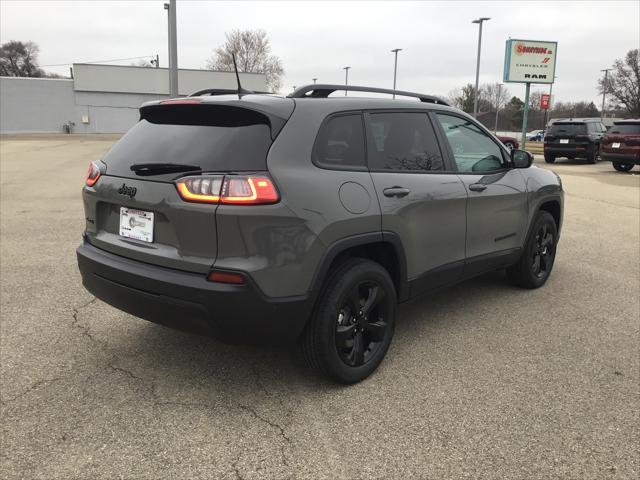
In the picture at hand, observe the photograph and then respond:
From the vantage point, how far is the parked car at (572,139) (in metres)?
20.7

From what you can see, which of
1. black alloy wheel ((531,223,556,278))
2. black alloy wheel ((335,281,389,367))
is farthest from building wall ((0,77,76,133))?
black alloy wheel ((335,281,389,367))

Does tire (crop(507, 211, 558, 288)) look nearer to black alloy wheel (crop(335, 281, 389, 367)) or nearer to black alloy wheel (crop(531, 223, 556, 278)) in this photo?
black alloy wheel (crop(531, 223, 556, 278))

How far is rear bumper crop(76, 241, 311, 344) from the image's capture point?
2584mm

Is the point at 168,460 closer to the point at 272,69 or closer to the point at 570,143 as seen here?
the point at 570,143

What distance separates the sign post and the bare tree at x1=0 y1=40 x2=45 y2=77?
66.2 m

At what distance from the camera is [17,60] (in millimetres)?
69750

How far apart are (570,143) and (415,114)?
19.6 metres

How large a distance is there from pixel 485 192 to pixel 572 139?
19.0 metres

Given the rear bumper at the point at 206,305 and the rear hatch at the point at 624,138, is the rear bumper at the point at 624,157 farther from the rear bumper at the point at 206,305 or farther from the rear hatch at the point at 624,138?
the rear bumper at the point at 206,305

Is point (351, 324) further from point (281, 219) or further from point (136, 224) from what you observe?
point (136, 224)

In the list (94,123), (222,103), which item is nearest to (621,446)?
(222,103)

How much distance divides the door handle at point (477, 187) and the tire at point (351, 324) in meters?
1.12

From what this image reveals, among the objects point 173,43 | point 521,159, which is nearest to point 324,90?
point 521,159

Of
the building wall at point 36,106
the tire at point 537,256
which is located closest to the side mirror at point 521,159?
the tire at point 537,256
